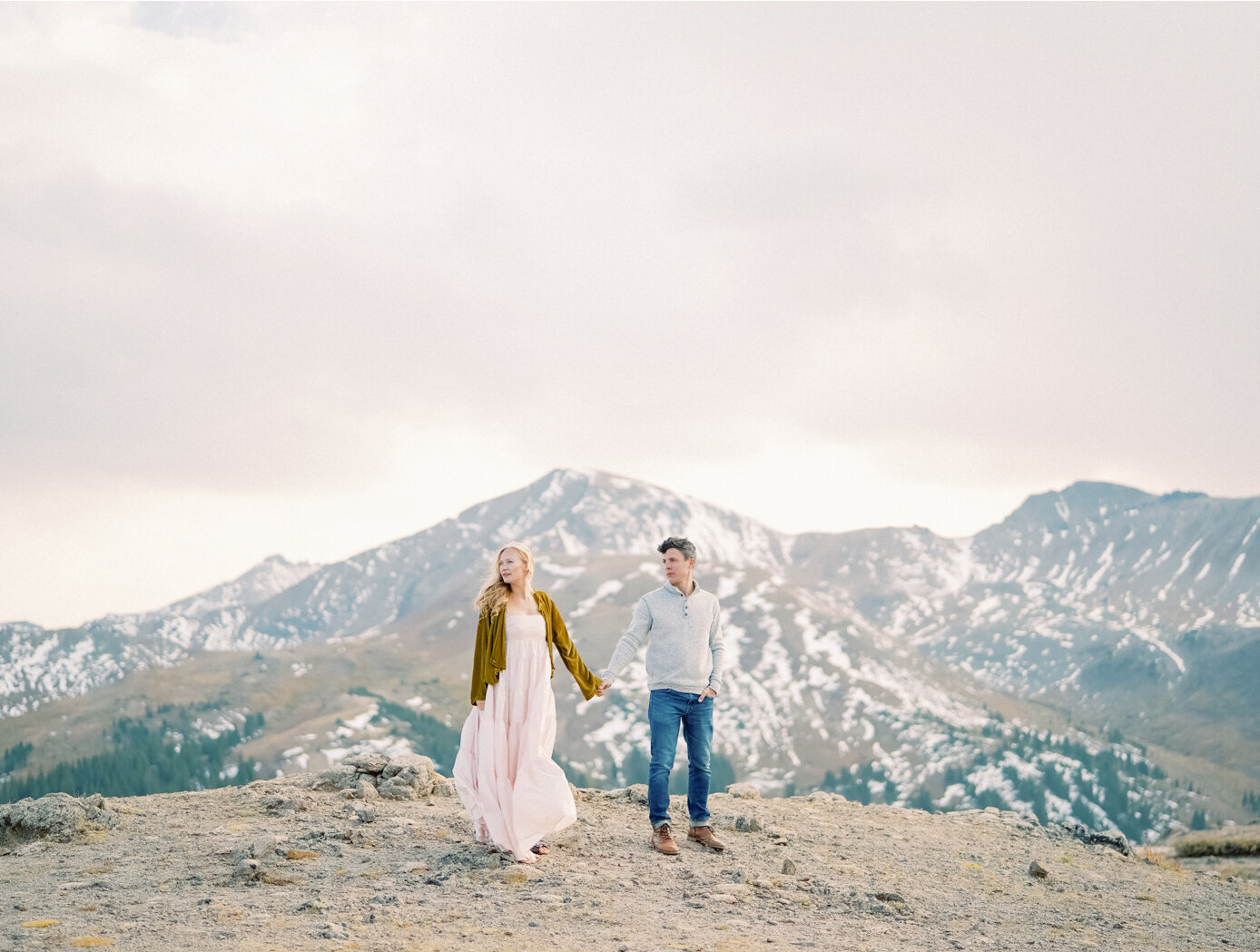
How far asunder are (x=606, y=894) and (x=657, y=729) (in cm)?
234

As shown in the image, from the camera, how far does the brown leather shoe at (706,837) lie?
12891mm

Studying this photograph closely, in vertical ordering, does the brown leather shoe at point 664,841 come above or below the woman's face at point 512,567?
below

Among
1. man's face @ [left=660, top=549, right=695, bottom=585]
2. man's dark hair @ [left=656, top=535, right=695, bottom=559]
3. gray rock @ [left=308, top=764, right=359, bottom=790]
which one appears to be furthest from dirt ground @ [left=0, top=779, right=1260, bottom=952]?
man's dark hair @ [left=656, top=535, right=695, bottom=559]

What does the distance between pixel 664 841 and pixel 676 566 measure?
380 cm

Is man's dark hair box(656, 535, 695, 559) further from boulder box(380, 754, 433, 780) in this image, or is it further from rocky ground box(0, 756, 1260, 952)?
boulder box(380, 754, 433, 780)

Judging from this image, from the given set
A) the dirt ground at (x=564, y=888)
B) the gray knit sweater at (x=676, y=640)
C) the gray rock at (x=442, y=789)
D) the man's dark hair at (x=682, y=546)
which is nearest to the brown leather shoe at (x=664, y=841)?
the dirt ground at (x=564, y=888)

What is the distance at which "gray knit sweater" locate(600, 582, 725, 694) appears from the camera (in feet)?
40.8

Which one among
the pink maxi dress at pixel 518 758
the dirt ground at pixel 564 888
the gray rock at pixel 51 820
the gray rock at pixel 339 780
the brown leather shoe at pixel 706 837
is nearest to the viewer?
the dirt ground at pixel 564 888

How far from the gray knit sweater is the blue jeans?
204 millimetres

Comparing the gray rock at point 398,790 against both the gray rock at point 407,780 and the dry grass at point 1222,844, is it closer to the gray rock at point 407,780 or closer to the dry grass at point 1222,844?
the gray rock at point 407,780

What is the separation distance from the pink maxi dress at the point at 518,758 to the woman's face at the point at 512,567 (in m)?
0.50

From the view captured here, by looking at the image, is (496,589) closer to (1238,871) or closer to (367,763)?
(367,763)

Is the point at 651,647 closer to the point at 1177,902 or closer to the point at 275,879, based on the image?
the point at 275,879

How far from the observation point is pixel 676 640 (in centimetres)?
1250
